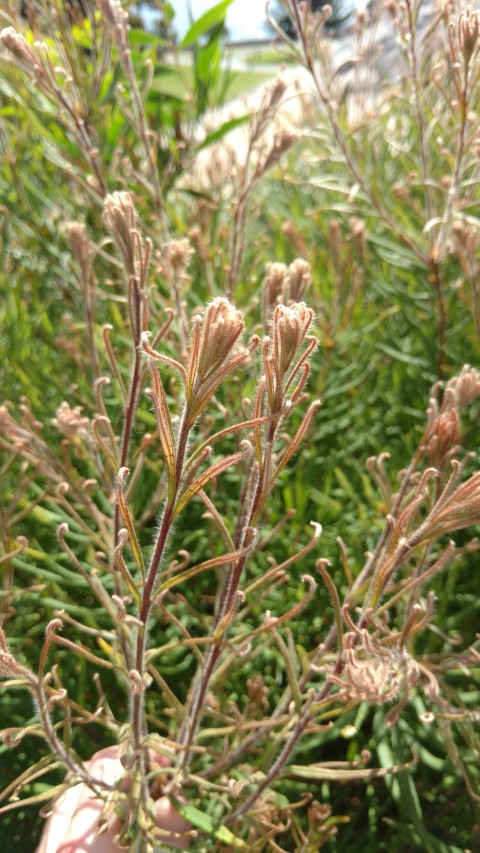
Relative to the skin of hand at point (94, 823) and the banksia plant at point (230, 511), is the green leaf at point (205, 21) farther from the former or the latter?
the skin of hand at point (94, 823)

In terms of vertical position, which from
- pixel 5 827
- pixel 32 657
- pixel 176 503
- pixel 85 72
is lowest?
pixel 5 827

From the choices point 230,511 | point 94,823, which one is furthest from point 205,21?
point 94,823

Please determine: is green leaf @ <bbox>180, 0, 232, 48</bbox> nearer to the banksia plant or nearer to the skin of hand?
the banksia plant

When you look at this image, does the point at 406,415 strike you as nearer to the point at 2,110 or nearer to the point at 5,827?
the point at 5,827

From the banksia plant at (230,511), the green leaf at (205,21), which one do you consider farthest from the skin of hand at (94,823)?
the green leaf at (205,21)

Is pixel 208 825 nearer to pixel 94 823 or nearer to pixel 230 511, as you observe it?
pixel 94 823

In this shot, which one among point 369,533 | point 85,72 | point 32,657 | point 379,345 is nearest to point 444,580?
point 369,533

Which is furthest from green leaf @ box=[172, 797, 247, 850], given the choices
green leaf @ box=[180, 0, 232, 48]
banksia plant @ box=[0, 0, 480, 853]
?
green leaf @ box=[180, 0, 232, 48]
